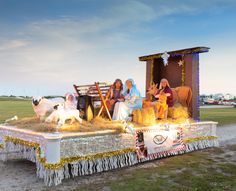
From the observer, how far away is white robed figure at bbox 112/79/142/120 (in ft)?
26.1

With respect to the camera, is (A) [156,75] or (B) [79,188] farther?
(A) [156,75]

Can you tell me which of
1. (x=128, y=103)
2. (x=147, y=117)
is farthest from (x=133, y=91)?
(x=147, y=117)

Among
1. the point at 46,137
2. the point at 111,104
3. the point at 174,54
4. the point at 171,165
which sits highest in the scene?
the point at 174,54

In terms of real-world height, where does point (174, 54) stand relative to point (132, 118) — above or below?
above

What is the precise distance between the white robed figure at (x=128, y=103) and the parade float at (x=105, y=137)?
0.82 ft

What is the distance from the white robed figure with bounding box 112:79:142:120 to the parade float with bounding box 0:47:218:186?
9.8 inches

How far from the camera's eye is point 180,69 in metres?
11.0

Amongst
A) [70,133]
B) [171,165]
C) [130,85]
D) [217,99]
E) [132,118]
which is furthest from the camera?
[217,99]

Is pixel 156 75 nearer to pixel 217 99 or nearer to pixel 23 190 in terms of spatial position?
pixel 23 190

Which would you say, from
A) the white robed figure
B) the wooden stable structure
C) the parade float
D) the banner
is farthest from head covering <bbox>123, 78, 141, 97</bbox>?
the wooden stable structure

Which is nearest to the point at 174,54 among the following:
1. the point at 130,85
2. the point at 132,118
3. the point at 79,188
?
the point at 130,85

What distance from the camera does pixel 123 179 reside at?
5.85 m

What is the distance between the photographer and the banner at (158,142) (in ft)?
23.9

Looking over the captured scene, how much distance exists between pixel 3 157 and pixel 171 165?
4.18 m
